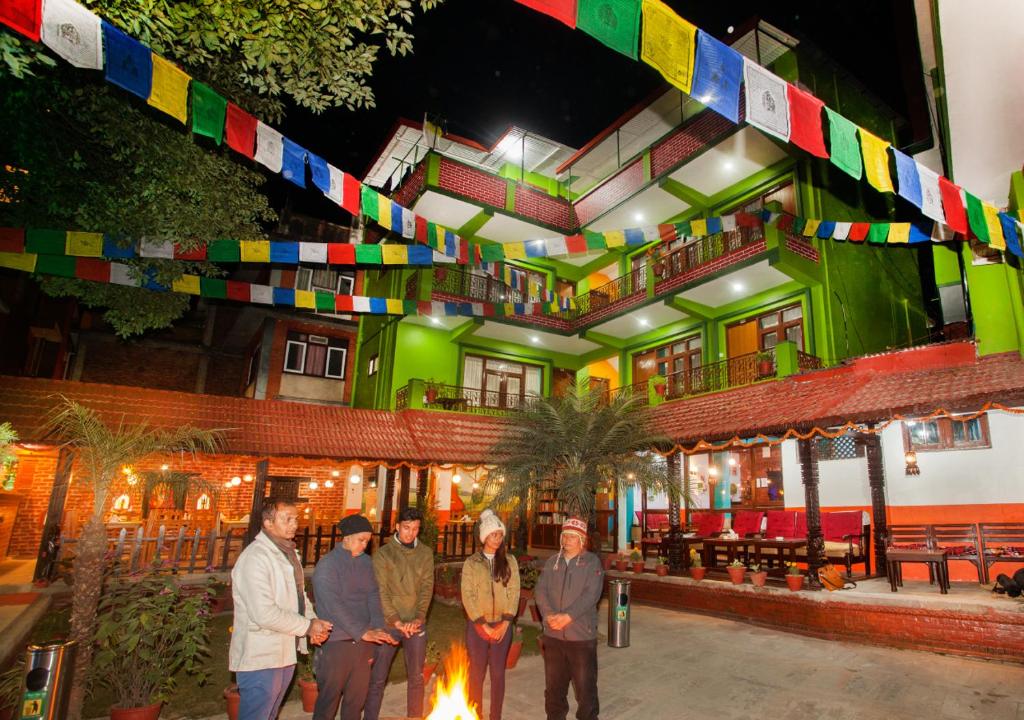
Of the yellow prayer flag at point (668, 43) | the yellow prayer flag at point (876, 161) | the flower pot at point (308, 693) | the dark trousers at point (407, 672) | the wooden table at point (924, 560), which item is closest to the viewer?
the yellow prayer flag at point (668, 43)

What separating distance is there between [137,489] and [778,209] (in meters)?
20.1

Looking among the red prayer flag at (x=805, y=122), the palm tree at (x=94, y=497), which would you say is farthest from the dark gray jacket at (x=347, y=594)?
the red prayer flag at (x=805, y=122)

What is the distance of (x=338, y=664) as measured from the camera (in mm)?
4387

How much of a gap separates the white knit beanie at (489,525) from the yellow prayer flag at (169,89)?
4.96 m

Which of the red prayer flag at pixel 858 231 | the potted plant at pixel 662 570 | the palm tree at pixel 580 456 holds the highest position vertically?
the red prayer flag at pixel 858 231

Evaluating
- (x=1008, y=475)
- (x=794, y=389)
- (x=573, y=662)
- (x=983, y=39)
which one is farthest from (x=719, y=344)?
(x=573, y=662)

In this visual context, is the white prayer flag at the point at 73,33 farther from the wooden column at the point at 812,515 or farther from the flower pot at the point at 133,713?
the wooden column at the point at 812,515

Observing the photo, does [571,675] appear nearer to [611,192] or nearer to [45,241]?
[45,241]

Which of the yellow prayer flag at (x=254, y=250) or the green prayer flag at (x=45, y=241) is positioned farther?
the yellow prayer flag at (x=254, y=250)

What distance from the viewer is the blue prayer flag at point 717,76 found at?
5.03 meters

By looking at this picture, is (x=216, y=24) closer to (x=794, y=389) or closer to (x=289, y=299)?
(x=289, y=299)

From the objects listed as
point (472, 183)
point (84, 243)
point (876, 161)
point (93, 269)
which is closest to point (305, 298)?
point (93, 269)

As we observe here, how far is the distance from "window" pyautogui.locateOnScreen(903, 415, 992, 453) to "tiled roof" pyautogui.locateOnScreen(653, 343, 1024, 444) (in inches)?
94.7

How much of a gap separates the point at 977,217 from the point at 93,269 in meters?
13.2
